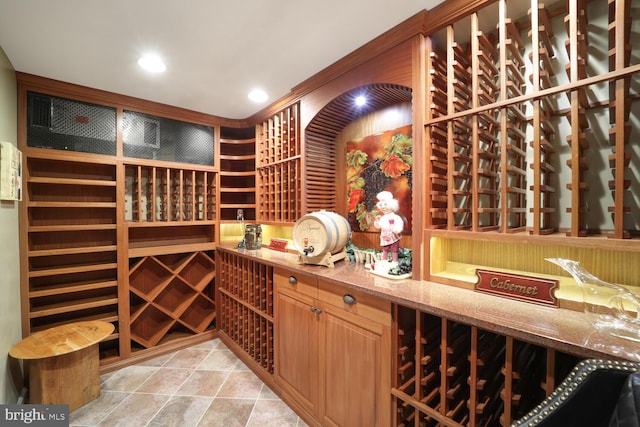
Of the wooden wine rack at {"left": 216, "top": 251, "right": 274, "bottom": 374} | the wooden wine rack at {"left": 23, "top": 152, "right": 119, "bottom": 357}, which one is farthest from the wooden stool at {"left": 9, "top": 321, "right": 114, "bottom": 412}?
the wooden wine rack at {"left": 216, "top": 251, "right": 274, "bottom": 374}

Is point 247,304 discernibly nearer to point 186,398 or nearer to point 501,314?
point 186,398

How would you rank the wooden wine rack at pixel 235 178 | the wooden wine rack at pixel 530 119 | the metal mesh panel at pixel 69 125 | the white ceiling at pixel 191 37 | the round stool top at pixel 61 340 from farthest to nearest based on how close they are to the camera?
the wooden wine rack at pixel 235 178 → the metal mesh panel at pixel 69 125 → the round stool top at pixel 61 340 → the white ceiling at pixel 191 37 → the wooden wine rack at pixel 530 119

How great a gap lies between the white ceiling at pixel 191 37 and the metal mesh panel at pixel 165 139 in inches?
15.2

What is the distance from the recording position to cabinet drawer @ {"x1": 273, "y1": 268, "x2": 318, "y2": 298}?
5.92 ft

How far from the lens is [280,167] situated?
9.15 ft

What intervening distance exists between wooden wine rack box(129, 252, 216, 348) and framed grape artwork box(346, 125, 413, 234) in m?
1.89

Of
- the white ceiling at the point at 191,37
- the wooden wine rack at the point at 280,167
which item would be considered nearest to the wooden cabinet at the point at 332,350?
the wooden wine rack at the point at 280,167

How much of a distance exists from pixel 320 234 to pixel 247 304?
3.76 feet

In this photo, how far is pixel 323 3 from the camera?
4.81 feet

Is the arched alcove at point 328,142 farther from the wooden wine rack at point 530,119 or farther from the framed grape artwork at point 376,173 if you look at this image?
the wooden wine rack at point 530,119

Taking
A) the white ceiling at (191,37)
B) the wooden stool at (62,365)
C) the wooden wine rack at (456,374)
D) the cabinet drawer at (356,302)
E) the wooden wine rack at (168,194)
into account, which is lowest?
the wooden stool at (62,365)

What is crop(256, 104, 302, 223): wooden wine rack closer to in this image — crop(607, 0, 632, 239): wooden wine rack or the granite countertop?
the granite countertop

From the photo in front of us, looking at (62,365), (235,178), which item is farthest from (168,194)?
(62,365)

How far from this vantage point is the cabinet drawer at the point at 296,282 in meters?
1.80
